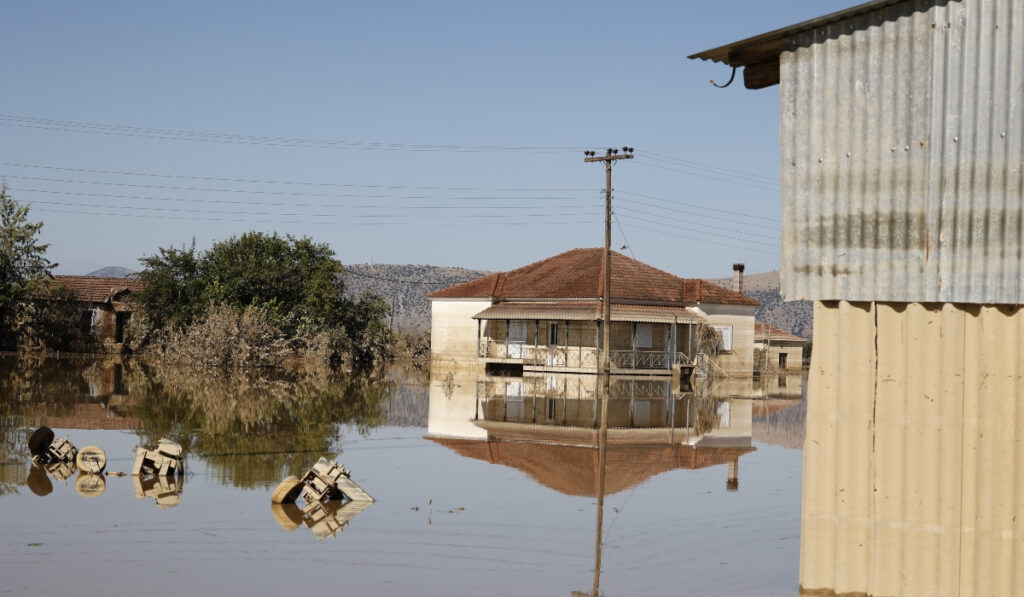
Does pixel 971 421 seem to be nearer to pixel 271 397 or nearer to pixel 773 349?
pixel 271 397

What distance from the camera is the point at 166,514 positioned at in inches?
417

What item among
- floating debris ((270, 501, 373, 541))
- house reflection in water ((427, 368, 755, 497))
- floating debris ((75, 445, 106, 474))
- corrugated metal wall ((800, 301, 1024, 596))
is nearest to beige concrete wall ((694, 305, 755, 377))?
house reflection in water ((427, 368, 755, 497))

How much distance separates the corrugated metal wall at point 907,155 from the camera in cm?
707

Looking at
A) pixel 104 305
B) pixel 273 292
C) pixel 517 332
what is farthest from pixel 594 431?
pixel 104 305

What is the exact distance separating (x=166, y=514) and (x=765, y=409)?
65.2ft

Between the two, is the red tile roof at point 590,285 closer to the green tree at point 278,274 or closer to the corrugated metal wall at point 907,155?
the green tree at point 278,274

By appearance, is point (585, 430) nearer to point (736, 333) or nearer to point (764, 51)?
point (764, 51)

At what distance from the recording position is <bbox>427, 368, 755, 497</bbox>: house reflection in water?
15289 mm

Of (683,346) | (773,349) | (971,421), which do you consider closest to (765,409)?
(683,346)

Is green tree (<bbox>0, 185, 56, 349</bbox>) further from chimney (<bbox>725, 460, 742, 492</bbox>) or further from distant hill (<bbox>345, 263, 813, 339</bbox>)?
distant hill (<bbox>345, 263, 813, 339</bbox>)

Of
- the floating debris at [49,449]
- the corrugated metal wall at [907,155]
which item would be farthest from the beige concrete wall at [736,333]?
the corrugated metal wall at [907,155]

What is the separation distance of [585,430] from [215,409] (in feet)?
26.3

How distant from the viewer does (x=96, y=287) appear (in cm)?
5781

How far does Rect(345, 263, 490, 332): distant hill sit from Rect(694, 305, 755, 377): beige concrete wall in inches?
3203
